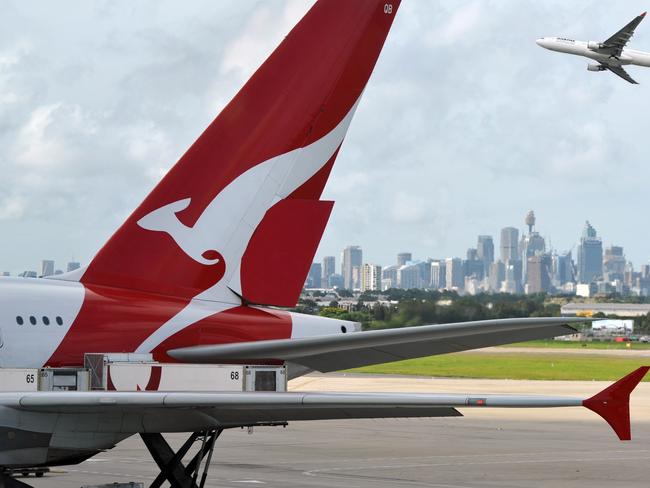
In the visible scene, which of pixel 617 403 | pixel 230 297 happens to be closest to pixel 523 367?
pixel 230 297

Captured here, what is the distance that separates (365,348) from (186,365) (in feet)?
8.03

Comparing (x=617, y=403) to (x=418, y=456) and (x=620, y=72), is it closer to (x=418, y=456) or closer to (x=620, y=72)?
(x=418, y=456)

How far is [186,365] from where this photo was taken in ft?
52.9

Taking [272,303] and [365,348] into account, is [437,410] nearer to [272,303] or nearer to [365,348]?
[365,348]

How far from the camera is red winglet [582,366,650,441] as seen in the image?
12461 millimetres

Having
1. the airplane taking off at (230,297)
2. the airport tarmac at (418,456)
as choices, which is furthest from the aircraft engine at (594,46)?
the airplane taking off at (230,297)

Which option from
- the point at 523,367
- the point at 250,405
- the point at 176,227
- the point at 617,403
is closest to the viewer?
the point at 617,403

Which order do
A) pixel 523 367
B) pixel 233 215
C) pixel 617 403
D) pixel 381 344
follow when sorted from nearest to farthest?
pixel 617 403 → pixel 381 344 → pixel 233 215 → pixel 523 367

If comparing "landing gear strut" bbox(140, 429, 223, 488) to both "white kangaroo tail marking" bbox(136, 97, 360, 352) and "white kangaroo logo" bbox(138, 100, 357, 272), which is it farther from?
"white kangaroo logo" bbox(138, 100, 357, 272)

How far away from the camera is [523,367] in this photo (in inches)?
3482

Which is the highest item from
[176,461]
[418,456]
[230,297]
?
[230,297]

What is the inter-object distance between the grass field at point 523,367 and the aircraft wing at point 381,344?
55.3 m

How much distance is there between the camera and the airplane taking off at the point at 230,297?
1447 centimetres

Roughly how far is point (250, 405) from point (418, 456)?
53.2ft
